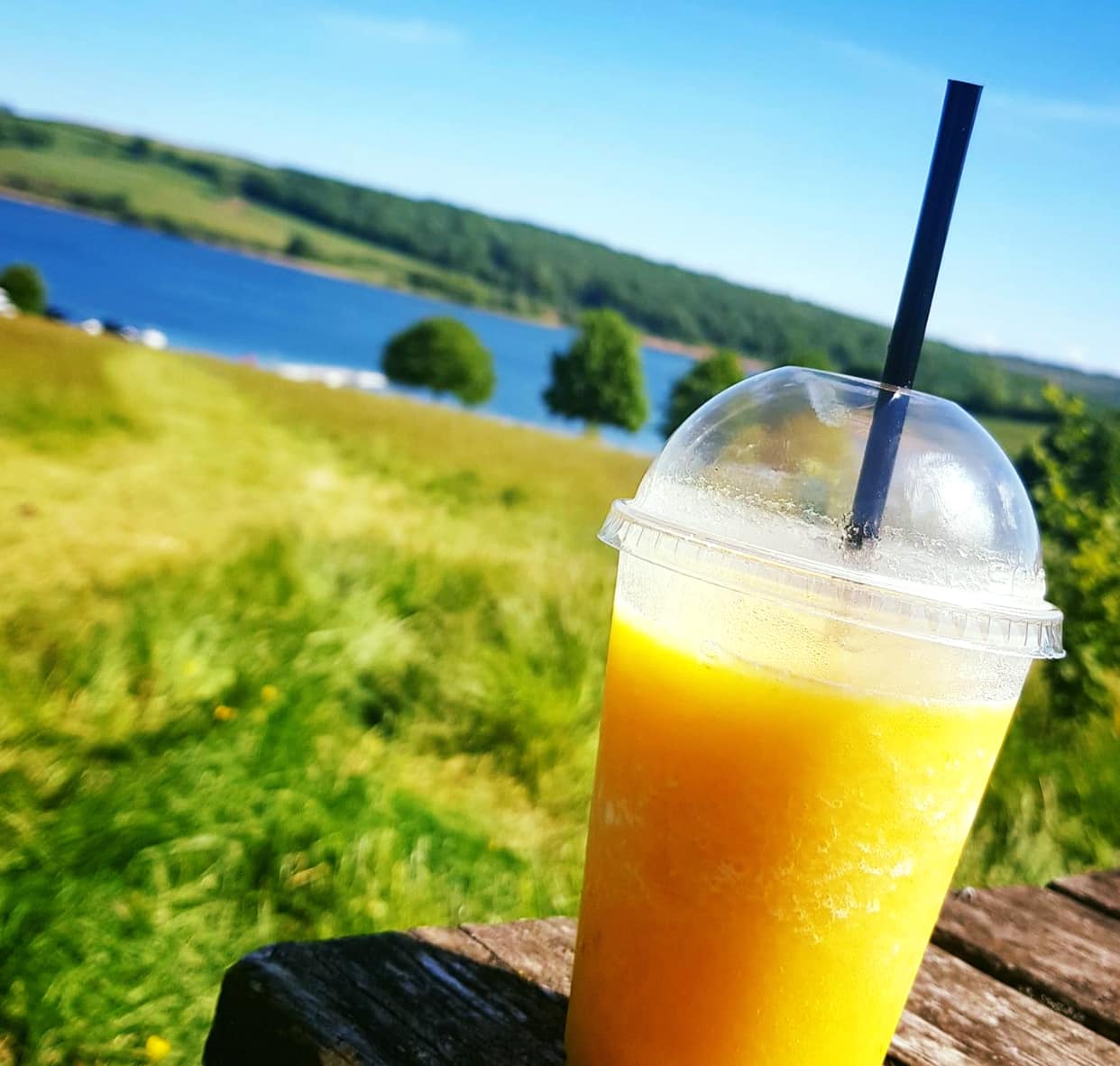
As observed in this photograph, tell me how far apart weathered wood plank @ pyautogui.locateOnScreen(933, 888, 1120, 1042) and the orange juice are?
318mm

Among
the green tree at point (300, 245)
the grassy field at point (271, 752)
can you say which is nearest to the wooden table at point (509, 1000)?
the grassy field at point (271, 752)

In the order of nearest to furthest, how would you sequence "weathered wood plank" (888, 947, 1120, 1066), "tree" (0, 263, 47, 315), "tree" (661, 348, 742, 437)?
"weathered wood plank" (888, 947, 1120, 1066)
"tree" (661, 348, 742, 437)
"tree" (0, 263, 47, 315)

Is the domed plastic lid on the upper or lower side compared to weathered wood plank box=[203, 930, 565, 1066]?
upper

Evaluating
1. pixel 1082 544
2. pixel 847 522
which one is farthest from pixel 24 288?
pixel 847 522

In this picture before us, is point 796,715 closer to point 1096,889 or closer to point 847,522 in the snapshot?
point 847,522

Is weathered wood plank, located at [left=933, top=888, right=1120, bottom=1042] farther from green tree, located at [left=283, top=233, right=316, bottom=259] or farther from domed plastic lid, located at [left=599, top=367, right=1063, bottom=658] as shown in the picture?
green tree, located at [left=283, top=233, right=316, bottom=259]

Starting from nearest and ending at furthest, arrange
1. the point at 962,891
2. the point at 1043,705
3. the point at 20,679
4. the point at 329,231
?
1. the point at 962,891
2. the point at 20,679
3. the point at 1043,705
4. the point at 329,231

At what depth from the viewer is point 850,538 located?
0.73m

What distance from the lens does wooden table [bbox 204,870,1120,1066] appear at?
80 cm

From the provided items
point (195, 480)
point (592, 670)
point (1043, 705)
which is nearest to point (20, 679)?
point (592, 670)

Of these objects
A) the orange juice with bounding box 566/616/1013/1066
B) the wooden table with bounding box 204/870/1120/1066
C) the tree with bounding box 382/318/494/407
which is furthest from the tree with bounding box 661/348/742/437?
the orange juice with bounding box 566/616/1013/1066

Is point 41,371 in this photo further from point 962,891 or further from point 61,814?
point 962,891

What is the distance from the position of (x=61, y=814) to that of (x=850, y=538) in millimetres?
1694

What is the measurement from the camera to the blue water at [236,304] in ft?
171
